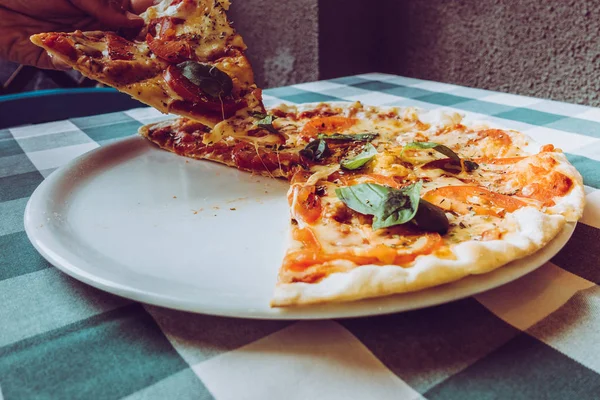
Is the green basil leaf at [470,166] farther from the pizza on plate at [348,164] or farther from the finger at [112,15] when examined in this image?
the finger at [112,15]

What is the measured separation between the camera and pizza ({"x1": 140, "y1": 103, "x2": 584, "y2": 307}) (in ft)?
3.08

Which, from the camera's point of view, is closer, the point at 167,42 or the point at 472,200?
the point at 472,200

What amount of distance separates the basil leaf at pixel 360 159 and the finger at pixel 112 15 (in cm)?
105

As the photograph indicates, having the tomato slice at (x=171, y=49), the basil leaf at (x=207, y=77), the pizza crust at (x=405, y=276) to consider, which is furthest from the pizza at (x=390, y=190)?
the tomato slice at (x=171, y=49)

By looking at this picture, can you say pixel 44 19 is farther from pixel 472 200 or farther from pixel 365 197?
pixel 472 200

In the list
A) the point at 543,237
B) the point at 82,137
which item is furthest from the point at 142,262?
the point at 82,137

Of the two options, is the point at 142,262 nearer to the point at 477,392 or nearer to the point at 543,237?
the point at 477,392

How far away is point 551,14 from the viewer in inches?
123

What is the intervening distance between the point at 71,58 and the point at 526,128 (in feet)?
5.96

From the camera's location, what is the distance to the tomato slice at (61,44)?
5.60ft

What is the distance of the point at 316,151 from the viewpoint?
182 cm

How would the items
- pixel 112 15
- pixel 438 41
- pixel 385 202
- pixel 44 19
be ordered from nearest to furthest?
1. pixel 385 202
2. pixel 112 15
3. pixel 44 19
4. pixel 438 41

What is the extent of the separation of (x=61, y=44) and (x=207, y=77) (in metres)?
0.50

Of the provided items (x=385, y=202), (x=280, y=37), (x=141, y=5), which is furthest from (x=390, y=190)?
(x=280, y=37)
